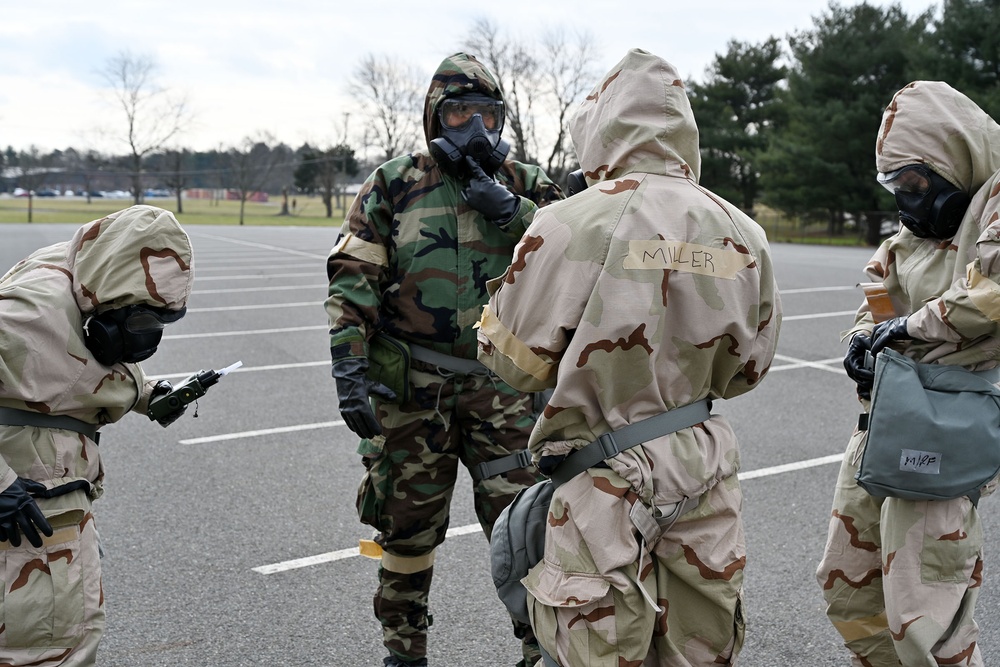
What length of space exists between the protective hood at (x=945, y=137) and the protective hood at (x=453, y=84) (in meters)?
1.33

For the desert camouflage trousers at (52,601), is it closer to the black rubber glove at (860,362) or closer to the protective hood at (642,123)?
the protective hood at (642,123)

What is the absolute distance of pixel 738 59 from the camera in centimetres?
3731

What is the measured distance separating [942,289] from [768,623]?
1502 mm

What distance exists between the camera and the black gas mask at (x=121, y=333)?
240 cm

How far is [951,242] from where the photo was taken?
9.43ft

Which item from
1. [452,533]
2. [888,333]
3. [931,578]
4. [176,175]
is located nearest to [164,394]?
[452,533]

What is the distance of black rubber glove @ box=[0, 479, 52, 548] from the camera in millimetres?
2191

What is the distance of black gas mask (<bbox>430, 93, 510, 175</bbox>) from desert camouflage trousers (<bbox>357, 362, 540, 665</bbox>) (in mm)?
721

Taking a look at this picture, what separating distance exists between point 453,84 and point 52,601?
2.03 meters

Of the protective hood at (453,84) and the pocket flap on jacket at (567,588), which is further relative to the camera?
the protective hood at (453,84)

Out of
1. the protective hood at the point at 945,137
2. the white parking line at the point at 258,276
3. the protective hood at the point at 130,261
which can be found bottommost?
the white parking line at the point at 258,276

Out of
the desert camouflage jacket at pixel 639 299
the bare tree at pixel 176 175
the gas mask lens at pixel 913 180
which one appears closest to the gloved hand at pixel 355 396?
the desert camouflage jacket at pixel 639 299

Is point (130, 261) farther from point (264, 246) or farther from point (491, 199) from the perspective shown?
point (264, 246)

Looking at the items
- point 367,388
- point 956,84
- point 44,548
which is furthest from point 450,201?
point 956,84
